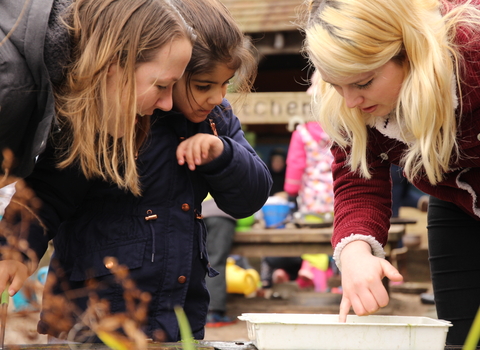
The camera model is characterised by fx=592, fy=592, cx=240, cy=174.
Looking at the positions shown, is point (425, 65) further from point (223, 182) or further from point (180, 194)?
point (180, 194)

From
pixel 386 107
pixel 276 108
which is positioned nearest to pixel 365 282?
pixel 386 107

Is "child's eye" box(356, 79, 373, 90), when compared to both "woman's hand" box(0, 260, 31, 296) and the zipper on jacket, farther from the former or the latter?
"woman's hand" box(0, 260, 31, 296)

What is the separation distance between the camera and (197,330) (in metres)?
1.82

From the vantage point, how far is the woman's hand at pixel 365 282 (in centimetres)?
142

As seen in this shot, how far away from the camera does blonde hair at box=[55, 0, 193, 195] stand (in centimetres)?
148

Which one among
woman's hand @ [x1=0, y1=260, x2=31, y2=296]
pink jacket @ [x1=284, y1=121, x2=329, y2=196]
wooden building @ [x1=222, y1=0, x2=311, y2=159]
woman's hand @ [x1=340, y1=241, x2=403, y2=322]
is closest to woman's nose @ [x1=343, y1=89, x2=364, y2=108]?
woman's hand @ [x1=340, y1=241, x2=403, y2=322]

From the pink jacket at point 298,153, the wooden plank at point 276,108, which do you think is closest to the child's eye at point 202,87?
the pink jacket at point 298,153

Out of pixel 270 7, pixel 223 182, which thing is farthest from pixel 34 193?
pixel 270 7

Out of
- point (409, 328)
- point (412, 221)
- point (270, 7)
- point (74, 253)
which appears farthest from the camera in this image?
point (270, 7)

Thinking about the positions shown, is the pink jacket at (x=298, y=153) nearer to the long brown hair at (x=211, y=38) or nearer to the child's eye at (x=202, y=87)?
the long brown hair at (x=211, y=38)

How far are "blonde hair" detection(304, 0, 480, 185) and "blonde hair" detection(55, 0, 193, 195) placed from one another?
40cm

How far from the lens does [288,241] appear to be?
455 cm

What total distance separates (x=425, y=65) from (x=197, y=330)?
102 cm

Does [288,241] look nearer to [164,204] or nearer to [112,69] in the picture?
[164,204]
